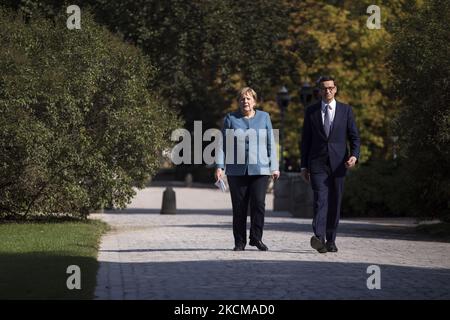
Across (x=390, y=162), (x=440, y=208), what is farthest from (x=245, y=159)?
(x=390, y=162)

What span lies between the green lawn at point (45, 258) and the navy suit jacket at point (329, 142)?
290cm

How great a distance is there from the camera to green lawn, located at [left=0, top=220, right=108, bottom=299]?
9.77 m

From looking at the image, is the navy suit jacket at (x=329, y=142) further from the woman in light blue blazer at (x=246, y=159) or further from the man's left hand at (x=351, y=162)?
the woman in light blue blazer at (x=246, y=159)

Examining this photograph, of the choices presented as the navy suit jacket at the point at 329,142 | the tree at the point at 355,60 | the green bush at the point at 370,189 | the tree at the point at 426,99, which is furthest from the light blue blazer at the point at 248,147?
the tree at the point at 355,60

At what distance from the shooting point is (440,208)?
66.0 feet

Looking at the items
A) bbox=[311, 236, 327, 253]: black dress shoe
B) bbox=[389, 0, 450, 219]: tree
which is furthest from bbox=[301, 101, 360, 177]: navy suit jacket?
bbox=[389, 0, 450, 219]: tree

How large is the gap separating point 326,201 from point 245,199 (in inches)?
39.7

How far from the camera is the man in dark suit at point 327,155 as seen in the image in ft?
46.0

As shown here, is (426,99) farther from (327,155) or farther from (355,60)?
(355,60)

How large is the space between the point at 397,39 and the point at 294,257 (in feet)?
23.6

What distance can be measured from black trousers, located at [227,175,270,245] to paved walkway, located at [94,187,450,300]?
31cm

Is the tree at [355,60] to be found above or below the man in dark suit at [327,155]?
above

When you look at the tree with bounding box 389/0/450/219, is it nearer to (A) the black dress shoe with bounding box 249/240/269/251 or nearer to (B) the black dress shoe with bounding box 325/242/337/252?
(B) the black dress shoe with bounding box 325/242/337/252

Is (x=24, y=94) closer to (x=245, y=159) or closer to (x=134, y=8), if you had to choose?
(x=245, y=159)
